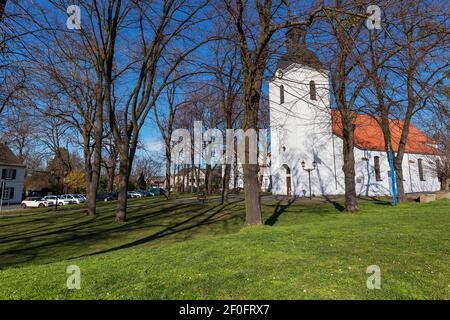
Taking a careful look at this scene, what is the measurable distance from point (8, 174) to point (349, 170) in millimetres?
50205

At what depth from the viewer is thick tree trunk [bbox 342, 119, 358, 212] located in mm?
15641

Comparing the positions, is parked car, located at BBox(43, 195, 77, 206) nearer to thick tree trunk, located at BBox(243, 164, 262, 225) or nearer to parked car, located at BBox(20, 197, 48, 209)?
parked car, located at BBox(20, 197, 48, 209)

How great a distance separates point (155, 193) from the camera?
58531 mm

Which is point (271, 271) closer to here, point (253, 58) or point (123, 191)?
point (253, 58)

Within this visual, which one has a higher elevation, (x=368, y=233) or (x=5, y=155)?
(x=5, y=155)

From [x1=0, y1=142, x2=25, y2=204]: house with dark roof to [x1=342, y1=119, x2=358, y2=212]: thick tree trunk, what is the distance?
4823cm

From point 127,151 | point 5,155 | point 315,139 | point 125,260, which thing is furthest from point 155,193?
point 125,260

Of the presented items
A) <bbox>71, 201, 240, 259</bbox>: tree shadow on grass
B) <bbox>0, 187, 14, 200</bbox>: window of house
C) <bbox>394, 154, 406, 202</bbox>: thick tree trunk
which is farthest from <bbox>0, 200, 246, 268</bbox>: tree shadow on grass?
<bbox>0, 187, 14, 200</bbox>: window of house

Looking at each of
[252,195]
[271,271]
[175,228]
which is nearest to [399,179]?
[252,195]

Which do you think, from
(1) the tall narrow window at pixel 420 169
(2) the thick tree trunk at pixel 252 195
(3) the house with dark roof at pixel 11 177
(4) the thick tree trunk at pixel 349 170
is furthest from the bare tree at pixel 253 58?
(3) the house with dark roof at pixel 11 177

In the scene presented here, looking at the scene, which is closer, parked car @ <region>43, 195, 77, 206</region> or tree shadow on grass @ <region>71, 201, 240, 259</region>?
tree shadow on grass @ <region>71, 201, 240, 259</region>

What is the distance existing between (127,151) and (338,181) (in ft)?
81.4

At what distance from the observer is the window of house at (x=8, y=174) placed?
4467 centimetres
